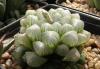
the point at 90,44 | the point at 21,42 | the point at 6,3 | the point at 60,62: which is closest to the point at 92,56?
the point at 90,44

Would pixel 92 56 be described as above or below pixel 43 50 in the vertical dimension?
below

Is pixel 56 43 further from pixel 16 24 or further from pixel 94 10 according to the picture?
pixel 94 10

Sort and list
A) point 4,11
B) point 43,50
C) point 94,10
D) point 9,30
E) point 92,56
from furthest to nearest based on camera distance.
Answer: point 94,10, point 4,11, point 9,30, point 92,56, point 43,50

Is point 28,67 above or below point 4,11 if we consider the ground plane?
below

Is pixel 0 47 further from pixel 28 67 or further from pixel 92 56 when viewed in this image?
pixel 92 56

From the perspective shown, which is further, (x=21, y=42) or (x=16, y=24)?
(x=16, y=24)

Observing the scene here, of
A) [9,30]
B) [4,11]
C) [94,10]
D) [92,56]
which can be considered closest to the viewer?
[92,56]

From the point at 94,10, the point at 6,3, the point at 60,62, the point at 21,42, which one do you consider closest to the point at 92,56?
the point at 60,62

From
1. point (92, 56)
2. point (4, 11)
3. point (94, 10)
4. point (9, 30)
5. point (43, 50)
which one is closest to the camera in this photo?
point (43, 50)

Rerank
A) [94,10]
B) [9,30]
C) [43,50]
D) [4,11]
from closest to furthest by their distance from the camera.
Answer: [43,50], [9,30], [4,11], [94,10]
